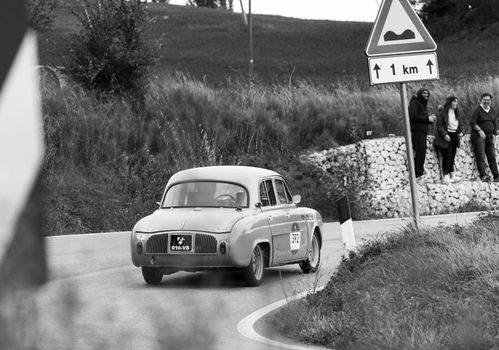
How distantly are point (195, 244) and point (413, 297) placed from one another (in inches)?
179

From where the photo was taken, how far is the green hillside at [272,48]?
5505cm

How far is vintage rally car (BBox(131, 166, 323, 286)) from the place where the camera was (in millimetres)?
12953

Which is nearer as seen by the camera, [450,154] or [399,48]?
[399,48]

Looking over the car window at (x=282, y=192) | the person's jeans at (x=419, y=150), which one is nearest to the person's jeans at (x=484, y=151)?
the person's jeans at (x=419, y=150)

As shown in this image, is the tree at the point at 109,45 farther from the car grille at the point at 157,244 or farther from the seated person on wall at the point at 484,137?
the car grille at the point at 157,244

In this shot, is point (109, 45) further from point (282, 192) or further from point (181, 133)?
point (282, 192)

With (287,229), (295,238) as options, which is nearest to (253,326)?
(287,229)

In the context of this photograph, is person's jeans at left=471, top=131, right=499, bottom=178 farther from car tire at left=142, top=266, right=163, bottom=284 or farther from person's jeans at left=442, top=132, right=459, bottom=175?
car tire at left=142, top=266, right=163, bottom=284

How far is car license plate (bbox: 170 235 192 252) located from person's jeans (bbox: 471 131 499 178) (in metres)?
15.7

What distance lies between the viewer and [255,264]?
1336 centimetres

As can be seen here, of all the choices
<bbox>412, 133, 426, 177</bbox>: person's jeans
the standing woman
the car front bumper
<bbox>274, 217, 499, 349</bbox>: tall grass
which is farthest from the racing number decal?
the standing woman

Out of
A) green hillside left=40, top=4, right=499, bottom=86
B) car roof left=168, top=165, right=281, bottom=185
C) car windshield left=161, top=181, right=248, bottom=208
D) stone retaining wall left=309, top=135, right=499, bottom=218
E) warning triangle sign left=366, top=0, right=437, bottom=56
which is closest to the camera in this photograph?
warning triangle sign left=366, top=0, right=437, bottom=56

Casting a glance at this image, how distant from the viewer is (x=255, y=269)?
13.3 m

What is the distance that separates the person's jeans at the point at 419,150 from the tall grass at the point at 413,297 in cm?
1508
